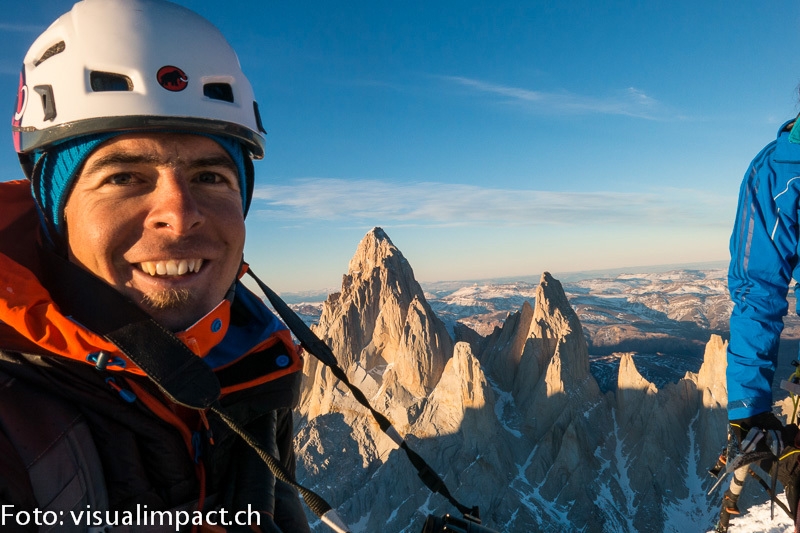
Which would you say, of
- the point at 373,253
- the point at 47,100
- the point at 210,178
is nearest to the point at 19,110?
the point at 47,100

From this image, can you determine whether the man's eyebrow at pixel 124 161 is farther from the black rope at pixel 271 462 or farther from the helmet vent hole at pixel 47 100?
the black rope at pixel 271 462

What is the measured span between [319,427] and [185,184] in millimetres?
51106

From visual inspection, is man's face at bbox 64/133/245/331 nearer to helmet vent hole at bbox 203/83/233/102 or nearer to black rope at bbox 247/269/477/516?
helmet vent hole at bbox 203/83/233/102

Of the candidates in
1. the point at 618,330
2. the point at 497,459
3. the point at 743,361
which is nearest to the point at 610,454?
the point at 497,459

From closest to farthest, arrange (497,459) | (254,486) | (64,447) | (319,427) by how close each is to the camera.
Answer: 1. (64,447)
2. (254,486)
3. (497,459)
4. (319,427)

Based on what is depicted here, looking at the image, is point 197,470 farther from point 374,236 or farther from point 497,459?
point 374,236

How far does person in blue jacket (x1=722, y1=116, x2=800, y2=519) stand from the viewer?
4.55 meters

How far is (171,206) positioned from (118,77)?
41.6 inches

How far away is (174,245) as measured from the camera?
220cm

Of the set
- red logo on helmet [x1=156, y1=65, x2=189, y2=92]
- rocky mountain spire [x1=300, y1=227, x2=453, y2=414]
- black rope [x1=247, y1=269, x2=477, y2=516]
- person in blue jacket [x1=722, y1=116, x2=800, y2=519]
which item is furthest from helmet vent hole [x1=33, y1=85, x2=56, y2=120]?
rocky mountain spire [x1=300, y1=227, x2=453, y2=414]

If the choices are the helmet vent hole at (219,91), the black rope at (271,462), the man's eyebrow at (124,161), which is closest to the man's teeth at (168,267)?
the man's eyebrow at (124,161)

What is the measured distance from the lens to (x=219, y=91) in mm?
2902

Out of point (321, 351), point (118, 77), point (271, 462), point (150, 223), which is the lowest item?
point (271, 462)

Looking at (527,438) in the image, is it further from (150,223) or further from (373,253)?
(150,223)
